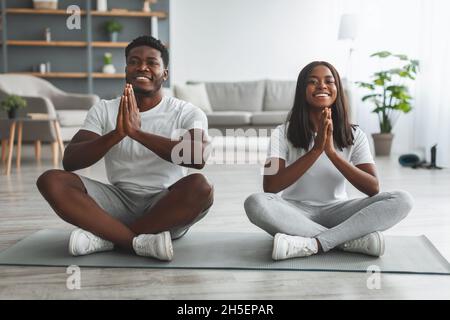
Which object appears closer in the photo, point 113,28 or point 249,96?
point 249,96

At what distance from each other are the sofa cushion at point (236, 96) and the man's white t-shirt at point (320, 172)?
4810 mm

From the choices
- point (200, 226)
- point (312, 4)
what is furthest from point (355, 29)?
point (200, 226)

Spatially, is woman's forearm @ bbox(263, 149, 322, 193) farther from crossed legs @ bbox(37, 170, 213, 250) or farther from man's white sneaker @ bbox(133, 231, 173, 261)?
man's white sneaker @ bbox(133, 231, 173, 261)

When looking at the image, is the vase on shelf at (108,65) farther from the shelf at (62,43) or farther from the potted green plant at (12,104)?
the potted green plant at (12,104)

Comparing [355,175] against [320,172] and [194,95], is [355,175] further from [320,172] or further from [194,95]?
[194,95]

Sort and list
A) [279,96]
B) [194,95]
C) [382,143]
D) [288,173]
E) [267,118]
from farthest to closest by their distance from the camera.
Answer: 1. [279,96]
2. [194,95]
3. [267,118]
4. [382,143]
5. [288,173]

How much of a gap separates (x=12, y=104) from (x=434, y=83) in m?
3.82

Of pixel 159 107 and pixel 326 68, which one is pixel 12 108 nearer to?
pixel 159 107

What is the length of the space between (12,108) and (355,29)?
3800mm

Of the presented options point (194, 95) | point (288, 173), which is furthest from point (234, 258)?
point (194, 95)

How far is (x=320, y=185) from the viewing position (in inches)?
89.0

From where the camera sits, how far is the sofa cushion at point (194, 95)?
6.79 metres

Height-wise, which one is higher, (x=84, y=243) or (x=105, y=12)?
(x=105, y=12)

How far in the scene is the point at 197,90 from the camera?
22.6 ft
